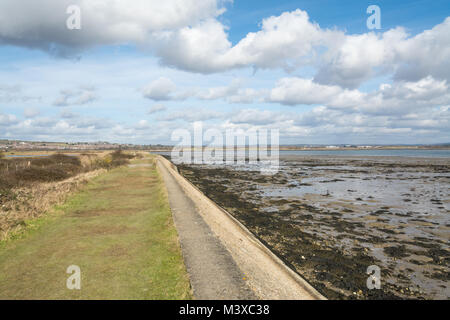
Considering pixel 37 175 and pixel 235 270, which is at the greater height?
pixel 37 175

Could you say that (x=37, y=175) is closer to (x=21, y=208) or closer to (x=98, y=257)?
(x=21, y=208)

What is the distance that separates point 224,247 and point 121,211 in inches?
344

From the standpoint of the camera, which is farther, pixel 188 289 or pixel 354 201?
pixel 354 201

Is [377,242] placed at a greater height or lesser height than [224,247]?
lesser

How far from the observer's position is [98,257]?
8.62 meters

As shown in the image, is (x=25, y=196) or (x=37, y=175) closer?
(x=25, y=196)

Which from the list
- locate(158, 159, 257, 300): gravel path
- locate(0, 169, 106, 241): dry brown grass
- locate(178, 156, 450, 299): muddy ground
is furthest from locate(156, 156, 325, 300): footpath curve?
locate(0, 169, 106, 241): dry brown grass

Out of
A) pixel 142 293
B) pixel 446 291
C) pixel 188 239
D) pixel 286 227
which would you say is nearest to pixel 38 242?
pixel 188 239

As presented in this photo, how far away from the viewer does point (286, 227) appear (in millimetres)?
15125

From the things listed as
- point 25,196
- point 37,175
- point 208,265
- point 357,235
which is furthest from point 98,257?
point 37,175

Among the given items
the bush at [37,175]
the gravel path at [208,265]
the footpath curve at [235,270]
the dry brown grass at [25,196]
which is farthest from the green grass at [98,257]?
the bush at [37,175]

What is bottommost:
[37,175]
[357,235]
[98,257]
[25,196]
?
[357,235]

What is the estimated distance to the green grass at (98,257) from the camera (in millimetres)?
6508
